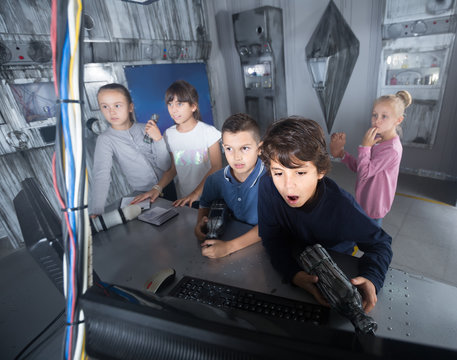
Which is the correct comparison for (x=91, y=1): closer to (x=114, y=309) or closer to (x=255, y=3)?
(x=255, y=3)

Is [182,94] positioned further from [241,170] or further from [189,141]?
[241,170]

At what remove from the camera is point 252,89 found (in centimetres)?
386

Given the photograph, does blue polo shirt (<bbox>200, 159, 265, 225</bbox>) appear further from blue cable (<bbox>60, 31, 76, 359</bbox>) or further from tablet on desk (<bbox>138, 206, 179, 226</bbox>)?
blue cable (<bbox>60, 31, 76, 359</bbox>)

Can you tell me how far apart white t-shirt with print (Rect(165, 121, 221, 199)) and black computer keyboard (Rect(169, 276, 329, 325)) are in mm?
1180

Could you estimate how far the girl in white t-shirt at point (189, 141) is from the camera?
1.96m

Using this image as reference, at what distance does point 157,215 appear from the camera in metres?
1.44

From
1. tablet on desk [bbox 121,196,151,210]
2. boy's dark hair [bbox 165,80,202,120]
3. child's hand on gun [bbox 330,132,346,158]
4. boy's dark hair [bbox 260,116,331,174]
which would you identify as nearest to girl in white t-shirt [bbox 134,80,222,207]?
boy's dark hair [bbox 165,80,202,120]

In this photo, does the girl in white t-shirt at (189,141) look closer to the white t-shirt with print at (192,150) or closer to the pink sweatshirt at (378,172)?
the white t-shirt with print at (192,150)

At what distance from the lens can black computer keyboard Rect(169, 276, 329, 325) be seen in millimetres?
760

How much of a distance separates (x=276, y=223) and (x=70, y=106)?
0.86 metres

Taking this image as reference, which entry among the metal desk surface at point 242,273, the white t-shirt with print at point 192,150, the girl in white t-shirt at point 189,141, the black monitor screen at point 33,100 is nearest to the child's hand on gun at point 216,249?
the metal desk surface at point 242,273

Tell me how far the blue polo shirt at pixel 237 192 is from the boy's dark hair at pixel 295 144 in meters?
0.38

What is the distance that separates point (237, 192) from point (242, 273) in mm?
474

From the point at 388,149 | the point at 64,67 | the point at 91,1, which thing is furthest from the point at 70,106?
the point at 91,1
